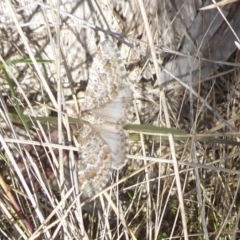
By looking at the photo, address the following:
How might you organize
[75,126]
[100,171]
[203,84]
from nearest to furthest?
[100,171] → [75,126] → [203,84]

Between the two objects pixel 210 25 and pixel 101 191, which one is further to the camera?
pixel 210 25

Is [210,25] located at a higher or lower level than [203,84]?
higher

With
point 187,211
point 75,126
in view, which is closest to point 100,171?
point 75,126

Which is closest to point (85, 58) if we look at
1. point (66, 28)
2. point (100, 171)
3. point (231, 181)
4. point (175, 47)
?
point (66, 28)

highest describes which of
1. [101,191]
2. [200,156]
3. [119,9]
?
[119,9]

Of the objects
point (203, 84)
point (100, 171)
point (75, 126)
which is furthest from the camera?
point (203, 84)

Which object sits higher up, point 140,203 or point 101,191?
point 101,191

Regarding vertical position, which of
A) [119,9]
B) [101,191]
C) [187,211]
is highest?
[119,9]

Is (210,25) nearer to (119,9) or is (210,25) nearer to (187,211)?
(119,9)

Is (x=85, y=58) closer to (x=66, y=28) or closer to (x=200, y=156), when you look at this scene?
(x=66, y=28)
